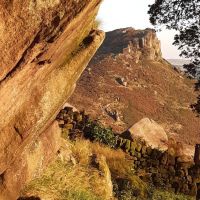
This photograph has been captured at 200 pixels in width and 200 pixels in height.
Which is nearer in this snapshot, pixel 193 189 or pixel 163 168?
pixel 193 189

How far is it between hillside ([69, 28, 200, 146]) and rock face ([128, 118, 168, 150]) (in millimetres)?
20826

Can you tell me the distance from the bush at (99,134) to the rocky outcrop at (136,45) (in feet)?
154

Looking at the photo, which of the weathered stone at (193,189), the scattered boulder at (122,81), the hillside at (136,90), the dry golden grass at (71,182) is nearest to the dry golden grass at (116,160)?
the weathered stone at (193,189)

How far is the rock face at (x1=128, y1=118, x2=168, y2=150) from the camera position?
19156mm

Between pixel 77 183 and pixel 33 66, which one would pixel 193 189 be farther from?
pixel 33 66

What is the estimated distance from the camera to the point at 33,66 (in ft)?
20.2

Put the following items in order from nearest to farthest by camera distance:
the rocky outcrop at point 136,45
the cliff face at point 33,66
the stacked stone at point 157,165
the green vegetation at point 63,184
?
the cliff face at point 33,66 < the green vegetation at point 63,184 < the stacked stone at point 157,165 < the rocky outcrop at point 136,45

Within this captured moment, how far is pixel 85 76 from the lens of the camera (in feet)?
186

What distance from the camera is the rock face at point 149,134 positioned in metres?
19.2

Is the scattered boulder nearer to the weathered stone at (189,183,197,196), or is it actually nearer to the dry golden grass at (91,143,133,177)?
the dry golden grass at (91,143,133,177)

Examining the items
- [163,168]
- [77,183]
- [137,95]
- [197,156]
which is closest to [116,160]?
[163,168]

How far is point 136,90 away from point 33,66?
48.5 meters

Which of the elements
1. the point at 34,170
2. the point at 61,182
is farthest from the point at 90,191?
the point at 34,170

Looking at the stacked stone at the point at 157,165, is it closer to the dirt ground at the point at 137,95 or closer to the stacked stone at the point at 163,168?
the stacked stone at the point at 163,168
